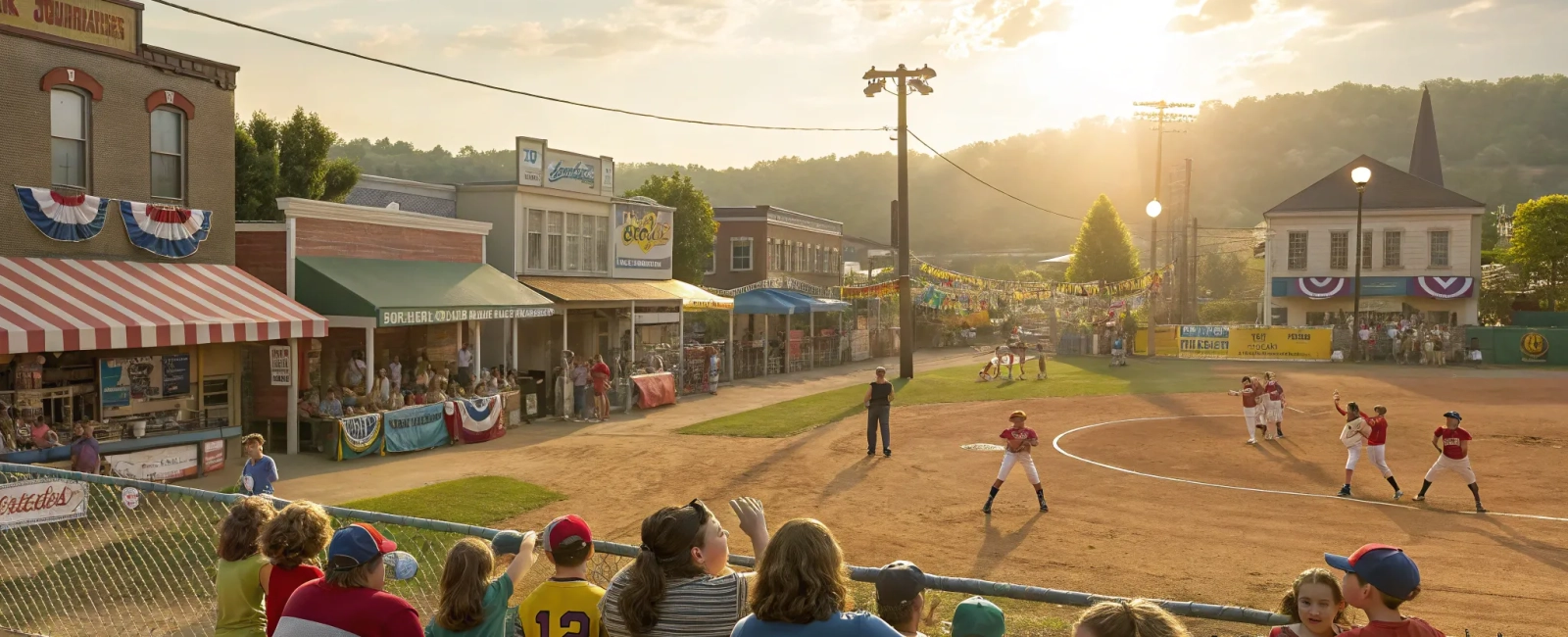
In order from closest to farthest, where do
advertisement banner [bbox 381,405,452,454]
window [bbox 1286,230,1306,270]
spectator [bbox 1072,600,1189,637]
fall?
spectator [bbox 1072,600,1189,637] → advertisement banner [bbox 381,405,452,454] → window [bbox 1286,230,1306,270]

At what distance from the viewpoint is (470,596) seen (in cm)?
508

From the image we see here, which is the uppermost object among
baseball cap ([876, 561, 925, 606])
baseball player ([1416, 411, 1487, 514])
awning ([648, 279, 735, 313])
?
awning ([648, 279, 735, 313])

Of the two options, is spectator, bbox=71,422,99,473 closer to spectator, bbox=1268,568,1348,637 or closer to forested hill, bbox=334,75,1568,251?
spectator, bbox=1268,568,1348,637

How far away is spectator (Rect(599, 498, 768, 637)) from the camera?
4.57 m

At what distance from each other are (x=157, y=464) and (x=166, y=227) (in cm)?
498

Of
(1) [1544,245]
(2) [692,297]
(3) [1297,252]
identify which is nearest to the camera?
(2) [692,297]

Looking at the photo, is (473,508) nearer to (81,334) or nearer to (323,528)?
(81,334)

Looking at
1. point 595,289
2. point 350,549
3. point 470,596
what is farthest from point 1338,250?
point 350,549

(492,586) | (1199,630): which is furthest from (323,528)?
(1199,630)

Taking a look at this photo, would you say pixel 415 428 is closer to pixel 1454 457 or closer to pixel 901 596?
pixel 1454 457

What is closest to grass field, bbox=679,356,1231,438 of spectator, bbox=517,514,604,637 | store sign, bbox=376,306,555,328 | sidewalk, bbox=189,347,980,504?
sidewalk, bbox=189,347,980,504

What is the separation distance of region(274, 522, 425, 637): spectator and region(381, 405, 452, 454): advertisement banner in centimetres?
1877

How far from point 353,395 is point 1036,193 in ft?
592

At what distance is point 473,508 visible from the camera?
16672 millimetres
